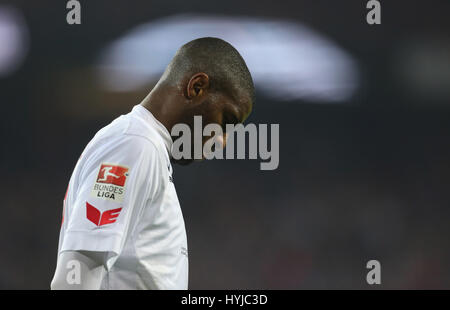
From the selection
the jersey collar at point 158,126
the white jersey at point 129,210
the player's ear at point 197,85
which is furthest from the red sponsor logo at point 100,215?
the player's ear at point 197,85

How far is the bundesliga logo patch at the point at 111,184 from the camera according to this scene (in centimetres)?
178

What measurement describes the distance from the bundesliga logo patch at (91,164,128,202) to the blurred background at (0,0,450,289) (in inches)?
215

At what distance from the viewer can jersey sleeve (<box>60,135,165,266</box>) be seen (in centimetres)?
175

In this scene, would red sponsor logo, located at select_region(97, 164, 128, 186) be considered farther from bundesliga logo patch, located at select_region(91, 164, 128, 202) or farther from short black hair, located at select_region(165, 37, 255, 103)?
short black hair, located at select_region(165, 37, 255, 103)

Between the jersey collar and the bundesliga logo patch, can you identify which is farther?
the jersey collar

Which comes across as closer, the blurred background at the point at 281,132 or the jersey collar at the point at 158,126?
the jersey collar at the point at 158,126

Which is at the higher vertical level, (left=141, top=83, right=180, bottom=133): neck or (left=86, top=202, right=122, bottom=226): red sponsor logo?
(left=141, top=83, right=180, bottom=133): neck

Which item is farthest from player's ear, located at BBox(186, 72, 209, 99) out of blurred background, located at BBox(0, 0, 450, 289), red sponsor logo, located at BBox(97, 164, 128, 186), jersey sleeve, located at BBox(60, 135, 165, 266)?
blurred background, located at BBox(0, 0, 450, 289)

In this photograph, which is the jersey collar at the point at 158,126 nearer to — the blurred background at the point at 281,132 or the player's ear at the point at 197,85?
the player's ear at the point at 197,85

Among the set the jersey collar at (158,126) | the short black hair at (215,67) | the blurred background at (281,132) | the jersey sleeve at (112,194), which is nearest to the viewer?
the jersey sleeve at (112,194)

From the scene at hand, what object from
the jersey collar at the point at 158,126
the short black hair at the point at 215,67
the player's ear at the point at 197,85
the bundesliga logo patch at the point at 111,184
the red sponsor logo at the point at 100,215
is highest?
the short black hair at the point at 215,67

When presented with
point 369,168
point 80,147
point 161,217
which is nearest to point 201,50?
point 161,217

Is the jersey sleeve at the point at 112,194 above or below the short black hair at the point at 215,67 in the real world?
below

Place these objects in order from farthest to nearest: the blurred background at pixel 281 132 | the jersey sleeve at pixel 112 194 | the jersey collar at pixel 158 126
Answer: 1. the blurred background at pixel 281 132
2. the jersey collar at pixel 158 126
3. the jersey sleeve at pixel 112 194
